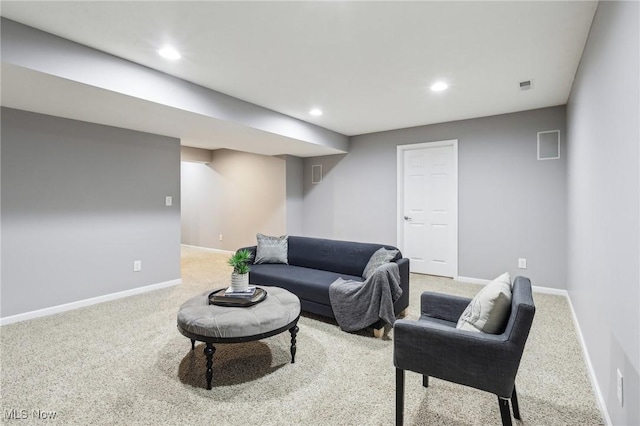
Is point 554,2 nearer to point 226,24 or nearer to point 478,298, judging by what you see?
point 478,298

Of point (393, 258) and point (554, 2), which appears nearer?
point (554, 2)

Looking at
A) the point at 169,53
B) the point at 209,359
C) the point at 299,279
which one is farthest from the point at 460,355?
the point at 169,53

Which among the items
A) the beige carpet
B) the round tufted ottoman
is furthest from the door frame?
the round tufted ottoman

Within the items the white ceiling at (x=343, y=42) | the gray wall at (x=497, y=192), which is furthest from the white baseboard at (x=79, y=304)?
the gray wall at (x=497, y=192)

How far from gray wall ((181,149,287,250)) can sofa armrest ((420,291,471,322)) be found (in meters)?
4.29

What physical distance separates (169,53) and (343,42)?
54.4 inches

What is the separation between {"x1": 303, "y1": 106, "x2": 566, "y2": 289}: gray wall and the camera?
408cm

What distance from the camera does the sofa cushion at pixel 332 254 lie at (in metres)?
3.47

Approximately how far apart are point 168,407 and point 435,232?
4.28 meters

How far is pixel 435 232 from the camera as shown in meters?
5.06

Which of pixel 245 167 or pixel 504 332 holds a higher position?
pixel 245 167

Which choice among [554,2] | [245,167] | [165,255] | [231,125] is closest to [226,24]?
[231,125]

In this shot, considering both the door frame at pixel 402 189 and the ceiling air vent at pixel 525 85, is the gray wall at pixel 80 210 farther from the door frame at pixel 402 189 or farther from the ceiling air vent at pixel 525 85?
the ceiling air vent at pixel 525 85

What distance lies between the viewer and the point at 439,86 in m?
3.31
